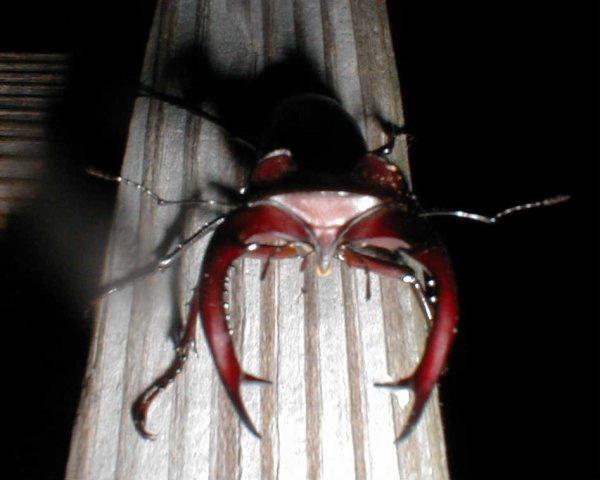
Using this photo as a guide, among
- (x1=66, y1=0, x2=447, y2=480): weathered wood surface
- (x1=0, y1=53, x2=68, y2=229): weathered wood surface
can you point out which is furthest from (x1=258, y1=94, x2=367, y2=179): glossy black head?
(x1=0, y1=53, x2=68, y2=229): weathered wood surface

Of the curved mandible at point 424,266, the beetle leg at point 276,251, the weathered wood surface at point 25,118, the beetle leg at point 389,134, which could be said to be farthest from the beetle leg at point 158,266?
the weathered wood surface at point 25,118

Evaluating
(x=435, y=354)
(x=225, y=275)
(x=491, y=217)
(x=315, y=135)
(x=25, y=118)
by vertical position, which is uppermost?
(x=25, y=118)

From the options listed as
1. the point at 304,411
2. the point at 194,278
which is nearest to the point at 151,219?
the point at 194,278

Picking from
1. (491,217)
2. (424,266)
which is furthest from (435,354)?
(491,217)

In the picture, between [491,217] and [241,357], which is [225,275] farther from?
[491,217]

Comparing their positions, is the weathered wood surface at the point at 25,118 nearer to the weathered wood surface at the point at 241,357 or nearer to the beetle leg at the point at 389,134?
the weathered wood surface at the point at 241,357

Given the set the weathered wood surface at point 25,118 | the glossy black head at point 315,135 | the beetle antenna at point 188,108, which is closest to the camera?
the glossy black head at point 315,135
